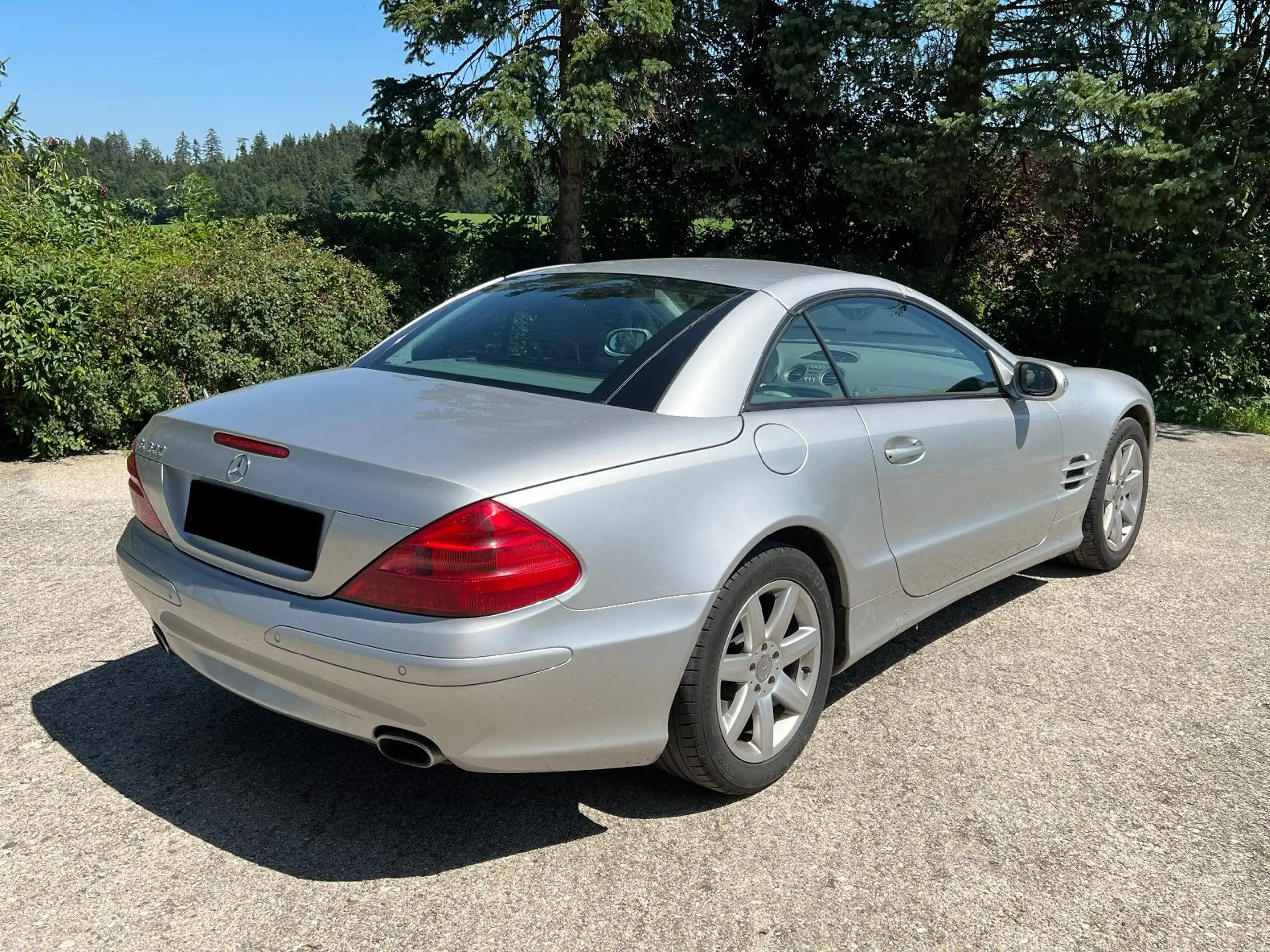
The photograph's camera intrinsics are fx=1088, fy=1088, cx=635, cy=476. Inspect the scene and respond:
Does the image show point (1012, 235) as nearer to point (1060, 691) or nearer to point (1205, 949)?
point (1060, 691)

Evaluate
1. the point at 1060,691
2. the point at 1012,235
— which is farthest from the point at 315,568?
the point at 1012,235

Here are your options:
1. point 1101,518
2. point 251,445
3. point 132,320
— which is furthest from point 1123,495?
point 132,320

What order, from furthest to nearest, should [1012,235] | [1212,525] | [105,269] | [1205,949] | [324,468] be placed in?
1. [1012,235]
2. [105,269]
3. [1212,525]
4. [324,468]
5. [1205,949]

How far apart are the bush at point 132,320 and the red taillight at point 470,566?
5896 mm

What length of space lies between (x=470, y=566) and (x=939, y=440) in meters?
1.97

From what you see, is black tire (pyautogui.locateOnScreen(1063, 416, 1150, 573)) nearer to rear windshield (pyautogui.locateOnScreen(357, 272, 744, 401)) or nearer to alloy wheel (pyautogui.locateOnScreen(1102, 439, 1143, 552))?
alloy wheel (pyautogui.locateOnScreen(1102, 439, 1143, 552))

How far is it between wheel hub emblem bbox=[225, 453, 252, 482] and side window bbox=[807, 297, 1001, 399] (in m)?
1.85

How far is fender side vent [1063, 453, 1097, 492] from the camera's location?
470 centimetres

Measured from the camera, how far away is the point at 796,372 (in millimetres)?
3461

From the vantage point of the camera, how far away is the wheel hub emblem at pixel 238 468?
9.30ft

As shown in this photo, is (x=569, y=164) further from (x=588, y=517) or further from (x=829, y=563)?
(x=588, y=517)

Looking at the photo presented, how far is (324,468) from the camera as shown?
268cm

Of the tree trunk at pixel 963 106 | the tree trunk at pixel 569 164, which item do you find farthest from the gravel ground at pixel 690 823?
the tree trunk at pixel 569 164

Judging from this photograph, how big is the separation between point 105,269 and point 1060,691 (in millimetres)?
7020
